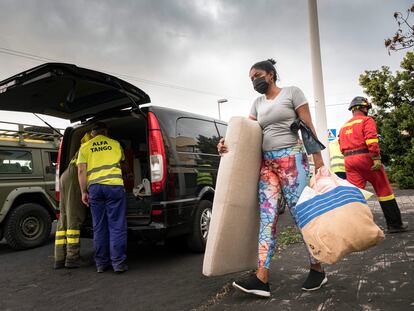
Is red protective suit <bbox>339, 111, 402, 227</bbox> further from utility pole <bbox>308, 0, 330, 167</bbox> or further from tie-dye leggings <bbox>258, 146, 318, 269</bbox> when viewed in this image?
tie-dye leggings <bbox>258, 146, 318, 269</bbox>

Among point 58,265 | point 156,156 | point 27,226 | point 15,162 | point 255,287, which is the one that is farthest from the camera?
point 15,162

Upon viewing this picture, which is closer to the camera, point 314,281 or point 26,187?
point 314,281

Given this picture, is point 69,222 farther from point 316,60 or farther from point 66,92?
point 316,60

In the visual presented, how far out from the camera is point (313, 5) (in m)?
7.00

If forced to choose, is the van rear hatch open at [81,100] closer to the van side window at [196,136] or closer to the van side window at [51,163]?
the van side window at [196,136]

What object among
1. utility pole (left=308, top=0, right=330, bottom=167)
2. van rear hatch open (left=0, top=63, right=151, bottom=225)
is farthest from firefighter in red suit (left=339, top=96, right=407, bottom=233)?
van rear hatch open (left=0, top=63, right=151, bottom=225)

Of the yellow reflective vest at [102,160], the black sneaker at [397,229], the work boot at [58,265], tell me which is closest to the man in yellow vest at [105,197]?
the yellow reflective vest at [102,160]

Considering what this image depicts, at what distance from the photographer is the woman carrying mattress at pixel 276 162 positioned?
3098 millimetres

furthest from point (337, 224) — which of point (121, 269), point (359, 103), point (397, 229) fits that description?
point (359, 103)

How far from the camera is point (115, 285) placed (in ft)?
12.6

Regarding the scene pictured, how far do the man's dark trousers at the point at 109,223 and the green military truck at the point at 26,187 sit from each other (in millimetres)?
2449

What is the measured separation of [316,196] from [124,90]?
245 cm

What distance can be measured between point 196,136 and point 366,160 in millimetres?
2317

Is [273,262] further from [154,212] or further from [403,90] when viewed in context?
[403,90]
